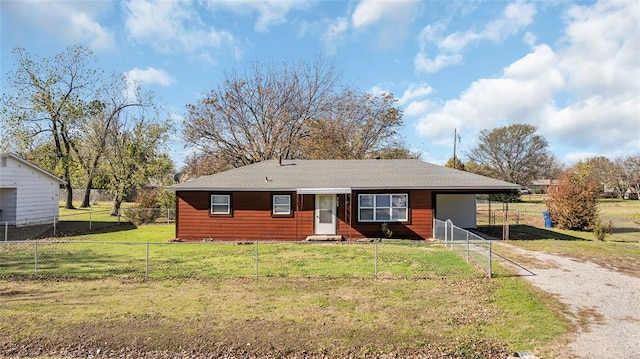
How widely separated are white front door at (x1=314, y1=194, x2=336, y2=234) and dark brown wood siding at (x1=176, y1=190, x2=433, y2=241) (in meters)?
0.24

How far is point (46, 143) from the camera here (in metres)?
36.2

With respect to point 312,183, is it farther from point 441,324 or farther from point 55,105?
point 55,105

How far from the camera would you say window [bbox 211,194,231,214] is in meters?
18.7

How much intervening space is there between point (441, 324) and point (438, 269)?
4478 mm

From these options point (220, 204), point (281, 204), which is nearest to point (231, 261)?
point (281, 204)

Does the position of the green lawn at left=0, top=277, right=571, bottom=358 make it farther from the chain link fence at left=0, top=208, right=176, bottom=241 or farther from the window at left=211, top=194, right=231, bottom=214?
the chain link fence at left=0, top=208, right=176, bottom=241

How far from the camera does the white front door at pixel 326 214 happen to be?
60.3ft

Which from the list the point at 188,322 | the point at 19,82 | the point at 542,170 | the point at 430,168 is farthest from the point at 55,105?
the point at 542,170

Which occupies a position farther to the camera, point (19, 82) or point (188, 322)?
point (19, 82)

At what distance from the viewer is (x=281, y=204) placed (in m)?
18.5

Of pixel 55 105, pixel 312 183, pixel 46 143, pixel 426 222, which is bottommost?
pixel 426 222

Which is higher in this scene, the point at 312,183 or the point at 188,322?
the point at 312,183

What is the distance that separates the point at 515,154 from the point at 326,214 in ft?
168

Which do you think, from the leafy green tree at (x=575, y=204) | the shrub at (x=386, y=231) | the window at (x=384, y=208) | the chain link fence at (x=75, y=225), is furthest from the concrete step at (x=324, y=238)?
the leafy green tree at (x=575, y=204)
